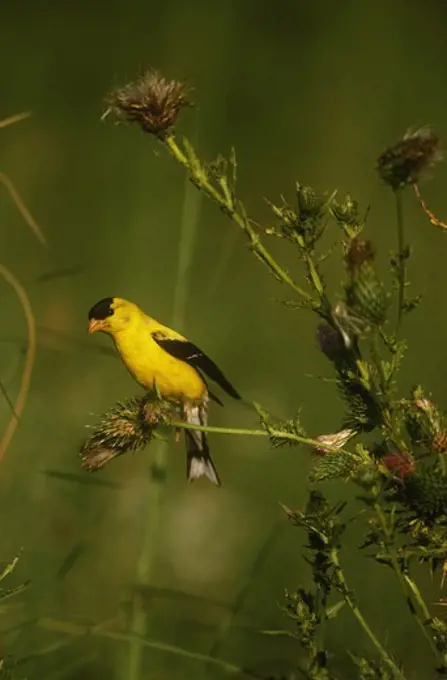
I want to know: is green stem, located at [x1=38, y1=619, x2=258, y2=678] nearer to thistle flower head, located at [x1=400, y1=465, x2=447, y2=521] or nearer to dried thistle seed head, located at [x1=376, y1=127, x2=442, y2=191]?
thistle flower head, located at [x1=400, y1=465, x2=447, y2=521]

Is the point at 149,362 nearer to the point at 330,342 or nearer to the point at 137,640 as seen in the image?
the point at 330,342

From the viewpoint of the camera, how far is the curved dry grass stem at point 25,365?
859mm

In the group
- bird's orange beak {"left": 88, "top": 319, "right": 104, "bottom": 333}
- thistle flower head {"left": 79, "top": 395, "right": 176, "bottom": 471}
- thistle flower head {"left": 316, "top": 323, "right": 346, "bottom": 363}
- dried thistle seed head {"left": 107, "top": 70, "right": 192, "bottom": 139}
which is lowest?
thistle flower head {"left": 79, "top": 395, "right": 176, "bottom": 471}

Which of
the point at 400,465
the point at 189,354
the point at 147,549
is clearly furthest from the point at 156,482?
the point at 400,465

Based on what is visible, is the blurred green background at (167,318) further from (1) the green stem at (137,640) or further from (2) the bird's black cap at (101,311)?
(2) the bird's black cap at (101,311)

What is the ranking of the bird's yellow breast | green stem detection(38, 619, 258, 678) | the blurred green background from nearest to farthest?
the bird's yellow breast, green stem detection(38, 619, 258, 678), the blurred green background

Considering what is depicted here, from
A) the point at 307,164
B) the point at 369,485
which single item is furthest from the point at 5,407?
the point at 369,485

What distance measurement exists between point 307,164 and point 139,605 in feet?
1.40

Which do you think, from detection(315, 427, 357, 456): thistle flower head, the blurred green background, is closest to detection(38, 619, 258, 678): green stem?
the blurred green background

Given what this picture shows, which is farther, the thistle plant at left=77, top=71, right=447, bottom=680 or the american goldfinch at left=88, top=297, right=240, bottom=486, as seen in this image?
the american goldfinch at left=88, top=297, right=240, bottom=486

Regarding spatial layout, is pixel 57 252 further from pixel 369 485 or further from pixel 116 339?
pixel 369 485

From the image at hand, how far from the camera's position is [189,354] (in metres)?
0.65

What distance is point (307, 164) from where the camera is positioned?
3.28 feet

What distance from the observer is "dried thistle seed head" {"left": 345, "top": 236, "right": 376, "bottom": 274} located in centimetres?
51
